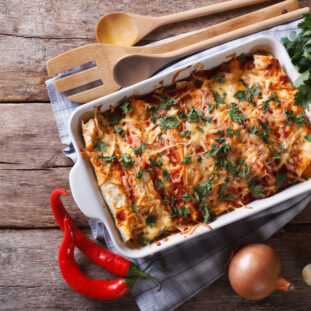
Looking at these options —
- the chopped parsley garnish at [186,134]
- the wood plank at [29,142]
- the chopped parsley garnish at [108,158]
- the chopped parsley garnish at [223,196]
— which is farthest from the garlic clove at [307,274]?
the wood plank at [29,142]

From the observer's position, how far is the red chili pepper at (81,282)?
2.37m

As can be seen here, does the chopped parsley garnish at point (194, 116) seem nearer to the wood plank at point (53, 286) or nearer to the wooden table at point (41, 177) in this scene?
the wooden table at point (41, 177)

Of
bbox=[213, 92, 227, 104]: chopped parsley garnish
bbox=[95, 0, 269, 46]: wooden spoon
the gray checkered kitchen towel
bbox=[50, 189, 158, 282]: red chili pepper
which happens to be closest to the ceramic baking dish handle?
bbox=[50, 189, 158, 282]: red chili pepper

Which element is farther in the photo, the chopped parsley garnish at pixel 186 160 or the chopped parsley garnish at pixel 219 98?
the chopped parsley garnish at pixel 219 98

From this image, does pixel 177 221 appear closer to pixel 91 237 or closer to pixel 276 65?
pixel 91 237

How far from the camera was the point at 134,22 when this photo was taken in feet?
8.20

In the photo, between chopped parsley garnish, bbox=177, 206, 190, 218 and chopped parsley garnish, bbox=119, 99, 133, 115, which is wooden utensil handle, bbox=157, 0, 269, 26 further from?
chopped parsley garnish, bbox=177, 206, 190, 218

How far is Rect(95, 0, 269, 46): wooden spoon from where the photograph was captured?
8.15 ft

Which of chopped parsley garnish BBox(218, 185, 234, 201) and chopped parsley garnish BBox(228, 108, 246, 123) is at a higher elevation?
chopped parsley garnish BBox(228, 108, 246, 123)

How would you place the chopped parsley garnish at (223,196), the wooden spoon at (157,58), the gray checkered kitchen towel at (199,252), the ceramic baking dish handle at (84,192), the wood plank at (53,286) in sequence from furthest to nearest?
the wood plank at (53,286)
the gray checkered kitchen towel at (199,252)
the wooden spoon at (157,58)
the chopped parsley garnish at (223,196)
the ceramic baking dish handle at (84,192)

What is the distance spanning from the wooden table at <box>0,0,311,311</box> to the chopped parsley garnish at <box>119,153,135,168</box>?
2.22 feet

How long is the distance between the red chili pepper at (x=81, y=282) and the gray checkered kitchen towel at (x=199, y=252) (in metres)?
0.12

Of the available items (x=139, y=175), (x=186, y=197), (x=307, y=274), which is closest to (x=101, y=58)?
(x=139, y=175)

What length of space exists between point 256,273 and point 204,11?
1.91m
